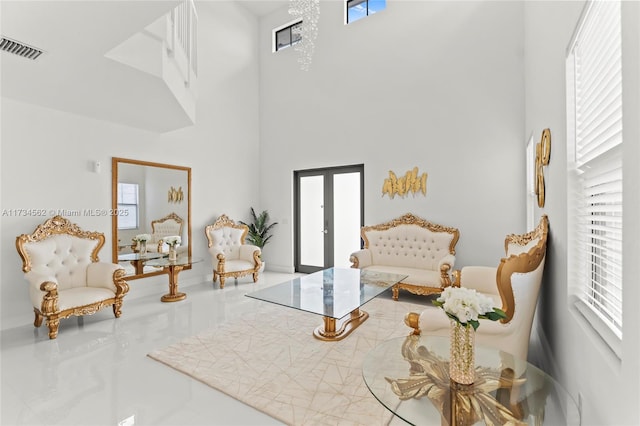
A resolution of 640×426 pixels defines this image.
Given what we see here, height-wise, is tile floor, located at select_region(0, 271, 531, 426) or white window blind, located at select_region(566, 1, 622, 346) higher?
white window blind, located at select_region(566, 1, 622, 346)

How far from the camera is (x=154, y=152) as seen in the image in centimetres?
497

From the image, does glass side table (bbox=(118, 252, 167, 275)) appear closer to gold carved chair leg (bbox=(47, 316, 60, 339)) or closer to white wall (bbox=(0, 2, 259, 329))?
white wall (bbox=(0, 2, 259, 329))

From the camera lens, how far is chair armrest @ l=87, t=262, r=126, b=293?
3.68 m

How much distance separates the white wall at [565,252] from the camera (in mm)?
966

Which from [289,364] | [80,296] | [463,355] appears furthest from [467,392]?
[80,296]

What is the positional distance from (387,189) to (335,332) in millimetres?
3001

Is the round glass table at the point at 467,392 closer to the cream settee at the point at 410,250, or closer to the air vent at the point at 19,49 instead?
the cream settee at the point at 410,250

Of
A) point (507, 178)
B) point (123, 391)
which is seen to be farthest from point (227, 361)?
point (507, 178)

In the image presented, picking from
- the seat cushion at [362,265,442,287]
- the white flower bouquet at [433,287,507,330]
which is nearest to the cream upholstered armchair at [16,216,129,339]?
the seat cushion at [362,265,442,287]

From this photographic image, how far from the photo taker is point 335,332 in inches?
123

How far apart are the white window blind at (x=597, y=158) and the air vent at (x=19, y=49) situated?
13.2 feet

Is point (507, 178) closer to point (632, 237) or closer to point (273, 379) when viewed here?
point (632, 237)

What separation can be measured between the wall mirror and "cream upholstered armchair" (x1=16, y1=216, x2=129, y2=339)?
579mm

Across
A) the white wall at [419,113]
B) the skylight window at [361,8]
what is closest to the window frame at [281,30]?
the white wall at [419,113]
